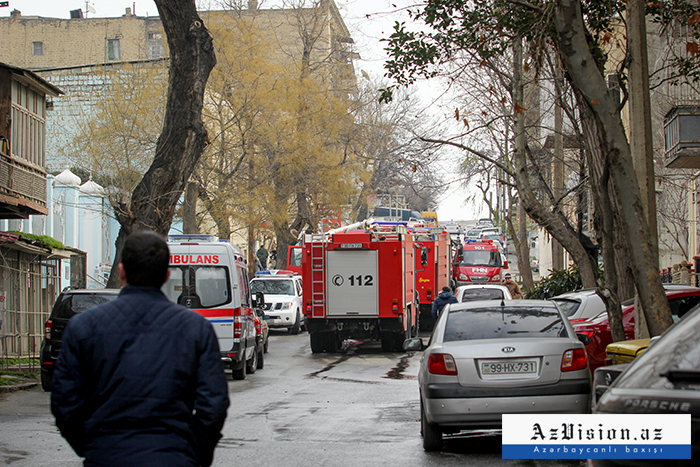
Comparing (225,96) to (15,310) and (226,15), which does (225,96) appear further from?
(15,310)

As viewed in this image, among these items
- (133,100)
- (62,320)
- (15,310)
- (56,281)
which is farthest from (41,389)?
(133,100)

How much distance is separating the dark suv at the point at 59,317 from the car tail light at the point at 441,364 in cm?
742

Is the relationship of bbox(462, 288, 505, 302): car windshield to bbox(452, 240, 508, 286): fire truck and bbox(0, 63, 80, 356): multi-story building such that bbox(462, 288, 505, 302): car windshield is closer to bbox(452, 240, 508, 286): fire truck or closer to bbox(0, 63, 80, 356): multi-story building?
bbox(0, 63, 80, 356): multi-story building

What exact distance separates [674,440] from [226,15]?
31.0m

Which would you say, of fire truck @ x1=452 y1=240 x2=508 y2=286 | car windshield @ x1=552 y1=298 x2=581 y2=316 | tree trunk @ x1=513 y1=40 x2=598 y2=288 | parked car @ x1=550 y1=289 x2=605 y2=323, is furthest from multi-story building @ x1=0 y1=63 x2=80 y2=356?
fire truck @ x1=452 y1=240 x2=508 y2=286

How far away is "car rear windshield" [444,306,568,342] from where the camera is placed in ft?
26.9

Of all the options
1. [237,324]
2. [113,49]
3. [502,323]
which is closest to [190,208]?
[237,324]

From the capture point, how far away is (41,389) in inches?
558

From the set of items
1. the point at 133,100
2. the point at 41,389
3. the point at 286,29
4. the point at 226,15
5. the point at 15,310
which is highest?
the point at 286,29

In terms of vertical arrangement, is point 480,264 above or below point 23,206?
below

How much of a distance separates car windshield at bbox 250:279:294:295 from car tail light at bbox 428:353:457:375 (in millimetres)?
19787

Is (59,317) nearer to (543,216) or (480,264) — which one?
(543,216)

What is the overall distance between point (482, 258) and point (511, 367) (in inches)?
1374

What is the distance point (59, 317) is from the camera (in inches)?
539
